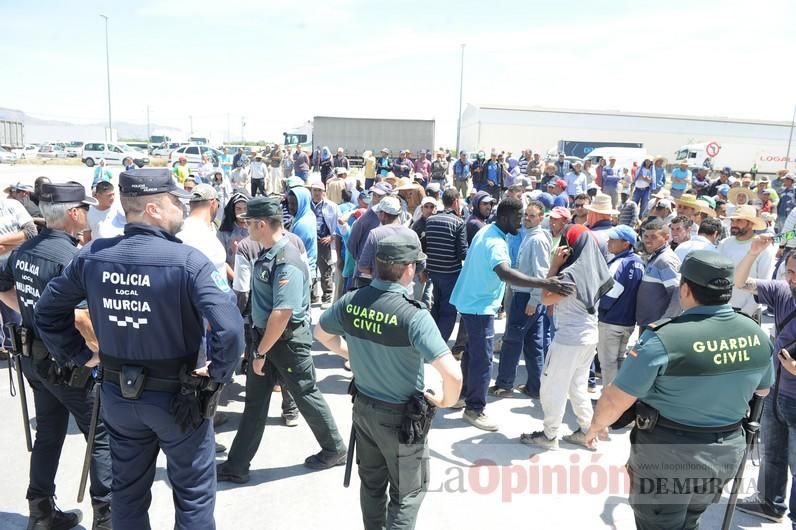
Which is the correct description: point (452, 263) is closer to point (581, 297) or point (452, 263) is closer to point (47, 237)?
point (581, 297)

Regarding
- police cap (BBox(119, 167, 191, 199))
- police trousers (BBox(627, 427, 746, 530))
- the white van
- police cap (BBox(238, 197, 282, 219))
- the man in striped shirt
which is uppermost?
the white van

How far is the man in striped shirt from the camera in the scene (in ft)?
18.7

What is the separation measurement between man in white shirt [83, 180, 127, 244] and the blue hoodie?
6.36ft

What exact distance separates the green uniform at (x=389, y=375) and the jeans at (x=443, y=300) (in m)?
2.98

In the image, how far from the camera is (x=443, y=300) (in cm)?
583

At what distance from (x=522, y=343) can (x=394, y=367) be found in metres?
3.28

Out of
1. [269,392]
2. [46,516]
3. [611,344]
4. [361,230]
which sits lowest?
[46,516]

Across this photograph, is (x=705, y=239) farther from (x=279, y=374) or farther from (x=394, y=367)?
(x=279, y=374)

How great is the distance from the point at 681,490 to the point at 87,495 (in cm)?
386

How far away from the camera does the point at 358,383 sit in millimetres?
2871

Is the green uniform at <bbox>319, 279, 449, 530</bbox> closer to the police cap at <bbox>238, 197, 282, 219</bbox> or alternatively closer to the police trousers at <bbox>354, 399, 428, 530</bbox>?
the police trousers at <bbox>354, 399, 428, 530</bbox>

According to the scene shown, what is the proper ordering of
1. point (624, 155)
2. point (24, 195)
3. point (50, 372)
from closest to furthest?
point (50, 372)
point (24, 195)
point (624, 155)

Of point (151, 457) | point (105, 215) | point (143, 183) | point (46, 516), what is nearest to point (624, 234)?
point (143, 183)

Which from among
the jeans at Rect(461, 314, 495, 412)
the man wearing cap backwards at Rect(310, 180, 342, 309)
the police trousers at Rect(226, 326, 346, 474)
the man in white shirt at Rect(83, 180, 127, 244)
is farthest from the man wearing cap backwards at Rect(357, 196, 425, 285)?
the man in white shirt at Rect(83, 180, 127, 244)
